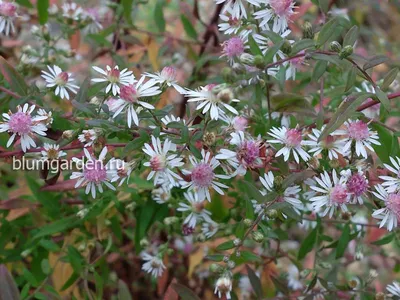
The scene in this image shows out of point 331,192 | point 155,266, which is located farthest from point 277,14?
point 155,266

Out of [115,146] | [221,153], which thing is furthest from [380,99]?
[115,146]

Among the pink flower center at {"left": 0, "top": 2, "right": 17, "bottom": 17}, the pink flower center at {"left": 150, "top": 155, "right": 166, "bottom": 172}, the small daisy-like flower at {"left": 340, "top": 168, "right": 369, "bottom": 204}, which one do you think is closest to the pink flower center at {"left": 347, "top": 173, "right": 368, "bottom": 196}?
the small daisy-like flower at {"left": 340, "top": 168, "right": 369, "bottom": 204}

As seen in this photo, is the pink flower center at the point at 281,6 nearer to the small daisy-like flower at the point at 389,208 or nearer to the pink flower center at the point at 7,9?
the small daisy-like flower at the point at 389,208

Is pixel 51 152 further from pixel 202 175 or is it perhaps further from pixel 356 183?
pixel 356 183

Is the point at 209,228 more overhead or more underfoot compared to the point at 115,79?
more underfoot

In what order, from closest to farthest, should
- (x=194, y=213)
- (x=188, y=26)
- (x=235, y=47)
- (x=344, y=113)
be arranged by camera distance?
1. (x=344, y=113)
2. (x=235, y=47)
3. (x=194, y=213)
4. (x=188, y=26)

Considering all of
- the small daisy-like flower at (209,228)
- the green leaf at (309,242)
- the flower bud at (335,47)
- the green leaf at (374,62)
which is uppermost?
the flower bud at (335,47)

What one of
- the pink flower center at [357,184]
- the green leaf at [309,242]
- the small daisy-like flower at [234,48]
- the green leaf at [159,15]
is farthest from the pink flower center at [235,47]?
the green leaf at [159,15]

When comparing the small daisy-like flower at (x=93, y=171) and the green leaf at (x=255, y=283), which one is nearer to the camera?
the small daisy-like flower at (x=93, y=171)
